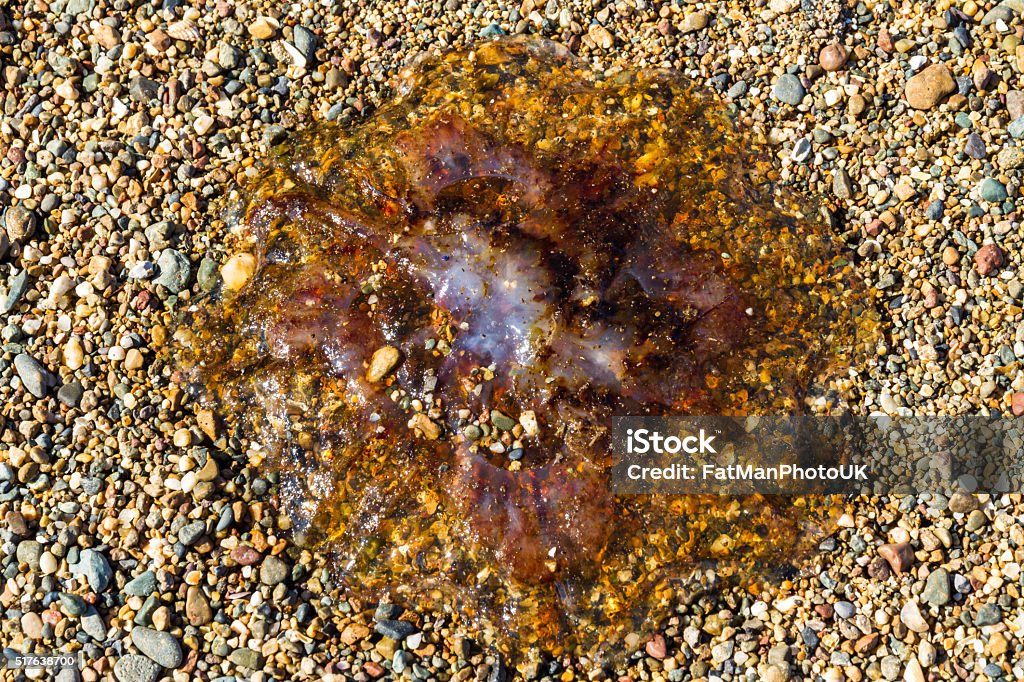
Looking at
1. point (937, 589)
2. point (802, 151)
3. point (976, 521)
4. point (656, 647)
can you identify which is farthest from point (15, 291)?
point (976, 521)

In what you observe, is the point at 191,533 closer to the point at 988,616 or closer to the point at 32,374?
the point at 32,374

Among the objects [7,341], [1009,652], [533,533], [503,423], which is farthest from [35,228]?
[1009,652]

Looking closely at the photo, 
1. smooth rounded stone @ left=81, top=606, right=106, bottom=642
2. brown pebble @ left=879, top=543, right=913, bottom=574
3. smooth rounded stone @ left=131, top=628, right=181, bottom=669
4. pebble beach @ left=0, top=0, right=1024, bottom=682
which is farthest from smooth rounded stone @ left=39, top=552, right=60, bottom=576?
brown pebble @ left=879, top=543, right=913, bottom=574

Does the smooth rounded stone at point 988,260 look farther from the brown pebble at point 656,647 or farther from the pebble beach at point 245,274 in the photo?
the brown pebble at point 656,647

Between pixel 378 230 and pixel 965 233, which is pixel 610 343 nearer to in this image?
pixel 378 230

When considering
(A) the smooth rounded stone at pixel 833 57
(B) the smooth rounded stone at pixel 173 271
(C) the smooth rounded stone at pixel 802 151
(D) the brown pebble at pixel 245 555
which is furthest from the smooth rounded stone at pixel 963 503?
(B) the smooth rounded stone at pixel 173 271

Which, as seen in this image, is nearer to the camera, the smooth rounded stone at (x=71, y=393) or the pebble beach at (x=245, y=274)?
the pebble beach at (x=245, y=274)

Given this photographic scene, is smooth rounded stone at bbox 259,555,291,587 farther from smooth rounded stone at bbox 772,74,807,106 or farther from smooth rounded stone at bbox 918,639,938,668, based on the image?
smooth rounded stone at bbox 772,74,807,106
